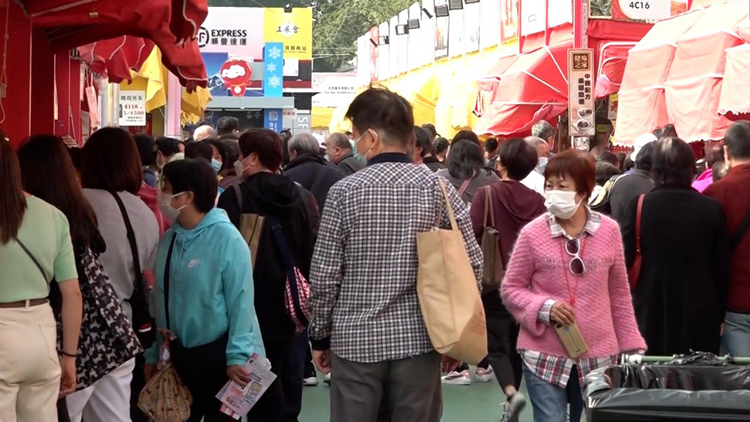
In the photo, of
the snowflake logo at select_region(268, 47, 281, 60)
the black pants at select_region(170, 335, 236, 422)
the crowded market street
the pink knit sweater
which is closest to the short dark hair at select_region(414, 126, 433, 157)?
the crowded market street

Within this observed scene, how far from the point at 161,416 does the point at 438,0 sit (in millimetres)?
30301

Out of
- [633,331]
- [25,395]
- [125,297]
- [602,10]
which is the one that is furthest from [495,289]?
[602,10]

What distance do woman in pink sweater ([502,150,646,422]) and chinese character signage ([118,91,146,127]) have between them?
11.8 meters

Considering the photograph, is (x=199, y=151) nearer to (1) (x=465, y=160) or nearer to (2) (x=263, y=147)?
(1) (x=465, y=160)

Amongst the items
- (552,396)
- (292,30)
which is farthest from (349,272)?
(292,30)

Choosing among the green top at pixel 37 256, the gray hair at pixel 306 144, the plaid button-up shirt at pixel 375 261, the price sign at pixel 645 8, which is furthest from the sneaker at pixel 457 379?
the price sign at pixel 645 8

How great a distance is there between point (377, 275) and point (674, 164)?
268 centimetres

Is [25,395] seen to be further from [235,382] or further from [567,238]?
[567,238]

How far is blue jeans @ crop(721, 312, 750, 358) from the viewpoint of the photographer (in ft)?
23.1

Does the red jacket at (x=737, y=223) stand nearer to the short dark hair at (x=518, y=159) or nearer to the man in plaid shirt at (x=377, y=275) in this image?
the short dark hair at (x=518, y=159)

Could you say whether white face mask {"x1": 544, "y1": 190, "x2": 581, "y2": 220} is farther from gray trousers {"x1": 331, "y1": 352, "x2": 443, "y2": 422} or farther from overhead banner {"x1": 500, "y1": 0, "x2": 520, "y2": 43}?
overhead banner {"x1": 500, "y1": 0, "x2": 520, "y2": 43}

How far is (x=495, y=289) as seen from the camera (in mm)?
7887

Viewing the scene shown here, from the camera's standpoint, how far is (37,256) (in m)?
4.93

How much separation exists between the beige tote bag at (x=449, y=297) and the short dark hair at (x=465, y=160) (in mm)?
4179
